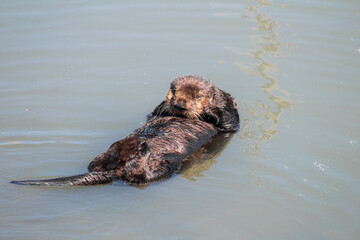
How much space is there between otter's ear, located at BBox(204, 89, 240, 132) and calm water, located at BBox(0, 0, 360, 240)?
0.54 feet

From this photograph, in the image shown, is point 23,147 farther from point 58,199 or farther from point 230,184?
point 230,184

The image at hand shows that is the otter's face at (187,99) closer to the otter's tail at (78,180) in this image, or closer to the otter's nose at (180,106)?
the otter's nose at (180,106)

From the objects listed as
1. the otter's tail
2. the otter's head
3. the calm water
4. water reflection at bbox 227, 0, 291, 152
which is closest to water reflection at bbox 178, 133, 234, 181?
the calm water

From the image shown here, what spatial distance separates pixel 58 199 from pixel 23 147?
45.2 inches

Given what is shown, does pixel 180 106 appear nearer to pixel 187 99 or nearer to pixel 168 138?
pixel 187 99

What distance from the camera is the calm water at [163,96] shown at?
3.94 metres

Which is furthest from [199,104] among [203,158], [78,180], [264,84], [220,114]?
[78,180]

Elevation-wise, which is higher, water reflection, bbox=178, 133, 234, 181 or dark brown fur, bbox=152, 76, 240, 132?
dark brown fur, bbox=152, 76, 240, 132

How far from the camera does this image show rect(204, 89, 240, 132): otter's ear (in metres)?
5.30

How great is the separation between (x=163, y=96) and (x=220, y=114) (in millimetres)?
1162

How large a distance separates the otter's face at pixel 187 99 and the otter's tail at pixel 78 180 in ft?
4.04

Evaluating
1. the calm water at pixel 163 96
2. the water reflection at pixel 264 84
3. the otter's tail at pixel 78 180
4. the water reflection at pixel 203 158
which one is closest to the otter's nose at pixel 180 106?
the water reflection at pixel 203 158

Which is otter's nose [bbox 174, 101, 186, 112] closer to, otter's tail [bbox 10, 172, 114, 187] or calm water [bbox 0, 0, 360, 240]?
calm water [bbox 0, 0, 360, 240]

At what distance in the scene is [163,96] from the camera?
6254mm
